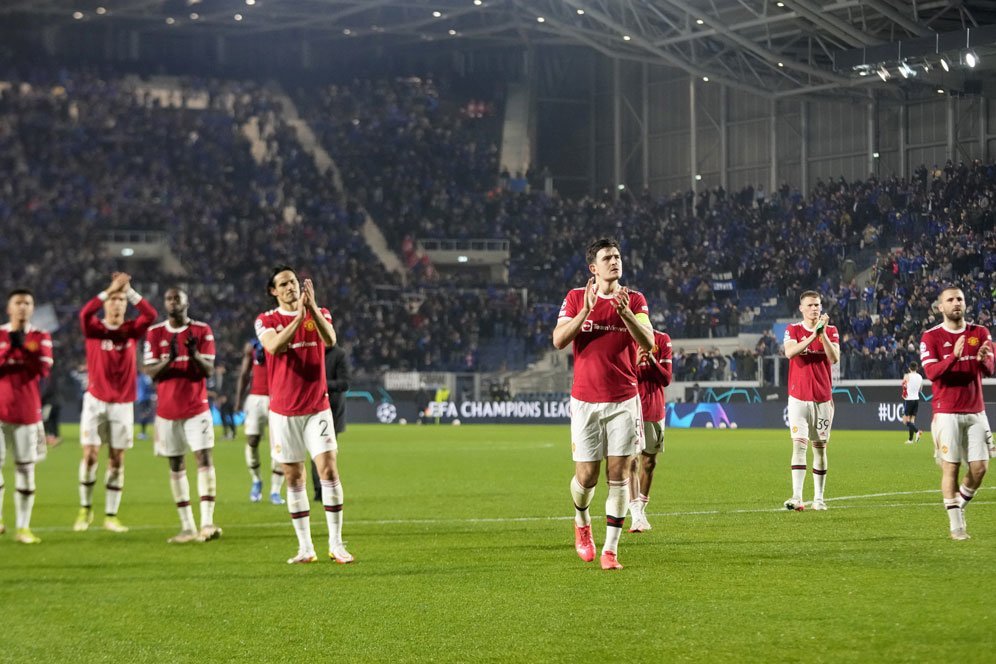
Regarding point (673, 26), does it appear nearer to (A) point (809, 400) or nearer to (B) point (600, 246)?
(A) point (809, 400)

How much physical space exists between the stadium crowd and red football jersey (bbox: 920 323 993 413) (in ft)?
107

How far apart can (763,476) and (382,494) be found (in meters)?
6.11

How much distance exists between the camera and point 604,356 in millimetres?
10922

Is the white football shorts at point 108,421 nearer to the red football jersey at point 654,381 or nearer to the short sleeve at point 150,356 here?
the short sleeve at point 150,356

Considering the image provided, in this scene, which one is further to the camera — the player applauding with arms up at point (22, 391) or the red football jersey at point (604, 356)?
the player applauding with arms up at point (22, 391)

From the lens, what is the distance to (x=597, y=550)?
41.1 feet

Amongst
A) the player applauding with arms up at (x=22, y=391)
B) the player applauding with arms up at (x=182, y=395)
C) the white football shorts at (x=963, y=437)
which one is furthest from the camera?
the player applauding with arms up at (x=22, y=391)

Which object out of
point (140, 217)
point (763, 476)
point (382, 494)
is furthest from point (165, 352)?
point (140, 217)

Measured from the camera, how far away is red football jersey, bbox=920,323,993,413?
41.1 ft

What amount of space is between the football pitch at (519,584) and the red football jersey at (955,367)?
126 cm

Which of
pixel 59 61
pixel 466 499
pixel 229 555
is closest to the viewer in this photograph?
pixel 229 555

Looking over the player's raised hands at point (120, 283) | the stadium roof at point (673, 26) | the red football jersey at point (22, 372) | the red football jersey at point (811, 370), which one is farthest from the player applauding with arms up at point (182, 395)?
the stadium roof at point (673, 26)

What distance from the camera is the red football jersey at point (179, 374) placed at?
14477 mm

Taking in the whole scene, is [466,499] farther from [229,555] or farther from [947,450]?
[947,450]
